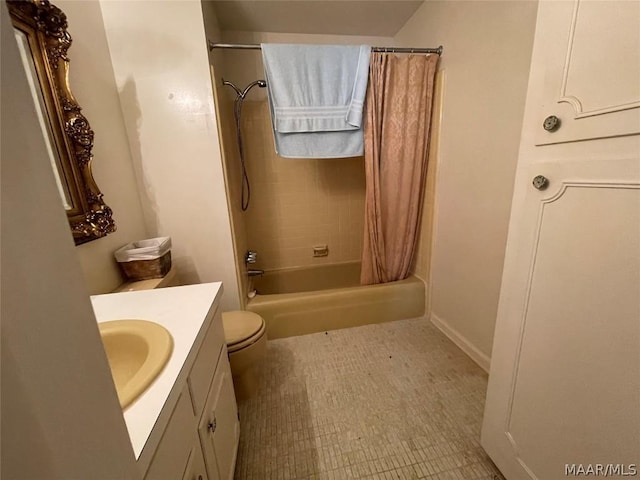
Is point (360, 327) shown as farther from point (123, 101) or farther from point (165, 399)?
point (123, 101)

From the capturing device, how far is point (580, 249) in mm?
654

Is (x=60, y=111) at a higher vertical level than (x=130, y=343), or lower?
higher

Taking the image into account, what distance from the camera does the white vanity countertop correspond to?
1.55 feet

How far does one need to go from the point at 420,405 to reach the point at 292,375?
713mm

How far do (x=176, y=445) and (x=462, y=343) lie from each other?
1.71m

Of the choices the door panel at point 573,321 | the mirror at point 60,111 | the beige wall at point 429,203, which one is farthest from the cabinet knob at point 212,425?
the beige wall at point 429,203

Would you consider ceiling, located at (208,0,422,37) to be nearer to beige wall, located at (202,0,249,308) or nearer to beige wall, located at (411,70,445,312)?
beige wall, located at (202,0,249,308)

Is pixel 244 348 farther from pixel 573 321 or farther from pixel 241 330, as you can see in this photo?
pixel 573 321

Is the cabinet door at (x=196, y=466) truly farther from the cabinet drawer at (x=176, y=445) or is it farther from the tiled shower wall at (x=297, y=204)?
the tiled shower wall at (x=297, y=204)

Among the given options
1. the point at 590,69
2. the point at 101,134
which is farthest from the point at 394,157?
the point at 101,134

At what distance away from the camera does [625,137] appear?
557 millimetres

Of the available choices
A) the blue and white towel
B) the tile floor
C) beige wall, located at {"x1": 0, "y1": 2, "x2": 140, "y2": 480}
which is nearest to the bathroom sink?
beige wall, located at {"x1": 0, "y1": 2, "x2": 140, "y2": 480}

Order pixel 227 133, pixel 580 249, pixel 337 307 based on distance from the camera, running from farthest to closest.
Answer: pixel 337 307, pixel 227 133, pixel 580 249

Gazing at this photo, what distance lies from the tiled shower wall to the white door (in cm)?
173
